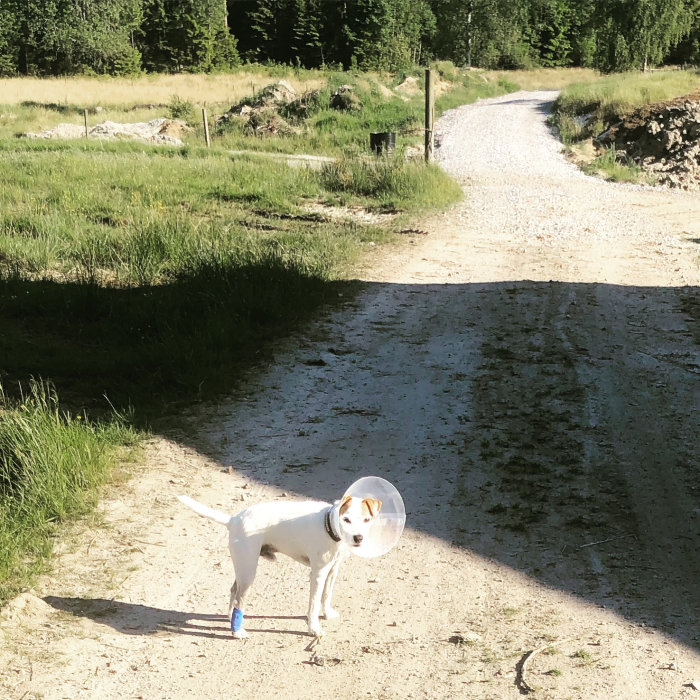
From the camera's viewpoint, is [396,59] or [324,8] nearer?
[396,59]

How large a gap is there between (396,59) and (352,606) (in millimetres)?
56368

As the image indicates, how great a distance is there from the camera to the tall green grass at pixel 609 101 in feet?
82.1

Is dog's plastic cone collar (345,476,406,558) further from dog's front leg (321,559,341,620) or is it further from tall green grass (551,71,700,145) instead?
tall green grass (551,71,700,145)

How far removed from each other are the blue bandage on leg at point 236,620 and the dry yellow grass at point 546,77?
159 ft

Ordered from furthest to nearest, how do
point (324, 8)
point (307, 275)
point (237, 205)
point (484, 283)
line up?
1. point (324, 8)
2. point (237, 205)
3. point (484, 283)
4. point (307, 275)

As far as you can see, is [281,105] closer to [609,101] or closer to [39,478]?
[609,101]

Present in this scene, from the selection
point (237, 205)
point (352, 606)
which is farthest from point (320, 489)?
point (237, 205)

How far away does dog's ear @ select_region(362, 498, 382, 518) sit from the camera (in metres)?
3.24

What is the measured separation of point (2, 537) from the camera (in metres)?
4.18

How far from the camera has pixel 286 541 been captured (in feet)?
11.5

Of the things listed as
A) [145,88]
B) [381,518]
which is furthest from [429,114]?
[145,88]

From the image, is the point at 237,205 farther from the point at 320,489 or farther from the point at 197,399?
the point at 320,489

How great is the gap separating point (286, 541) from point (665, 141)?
2027 cm

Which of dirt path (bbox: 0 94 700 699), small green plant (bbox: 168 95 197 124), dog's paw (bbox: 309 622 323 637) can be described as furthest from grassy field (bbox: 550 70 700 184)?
dog's paw (bbox: 309 622 323 637)
